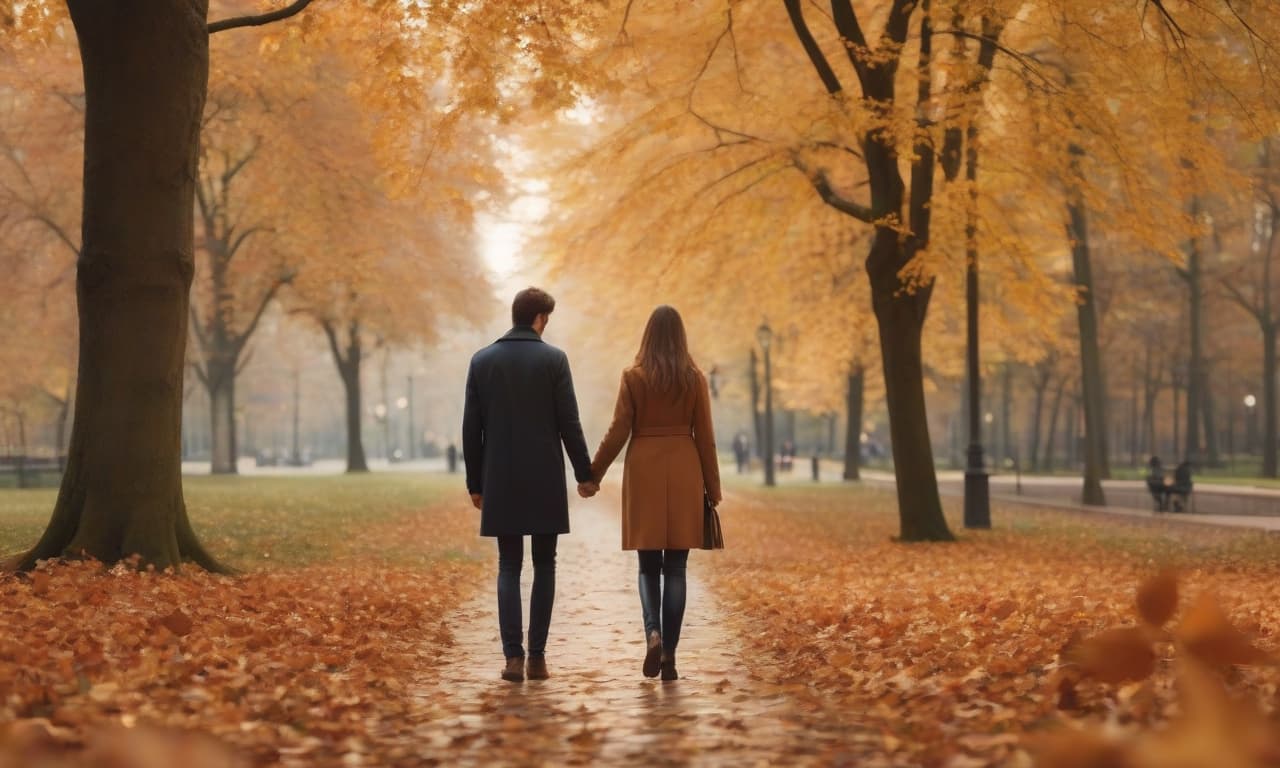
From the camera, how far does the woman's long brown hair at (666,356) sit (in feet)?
21.9

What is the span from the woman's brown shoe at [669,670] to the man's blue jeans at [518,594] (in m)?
0.72

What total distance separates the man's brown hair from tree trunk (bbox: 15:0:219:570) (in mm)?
3974

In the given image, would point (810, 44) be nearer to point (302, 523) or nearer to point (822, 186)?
point (822, 186)

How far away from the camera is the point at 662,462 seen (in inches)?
264

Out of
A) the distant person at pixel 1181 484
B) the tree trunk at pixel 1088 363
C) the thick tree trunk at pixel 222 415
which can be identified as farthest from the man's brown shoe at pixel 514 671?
the thick tree trunk at pixel 222 415

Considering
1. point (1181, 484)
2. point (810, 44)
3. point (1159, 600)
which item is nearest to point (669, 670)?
point (1159, 600)

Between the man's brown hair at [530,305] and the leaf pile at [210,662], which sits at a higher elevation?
the man's brown hair at [530,305]

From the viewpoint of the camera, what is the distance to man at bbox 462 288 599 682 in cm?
662

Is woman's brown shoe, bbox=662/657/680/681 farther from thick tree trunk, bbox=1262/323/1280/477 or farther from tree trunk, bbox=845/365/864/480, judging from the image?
thick tree trunk, bbox=1262/323/1280/477

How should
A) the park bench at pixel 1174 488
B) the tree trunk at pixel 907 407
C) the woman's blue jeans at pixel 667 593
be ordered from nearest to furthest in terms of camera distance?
the woman's blue jeans at pixel 667 593 → the tree trunk at pixel 907 407 → the park bench at pixel 1174 488

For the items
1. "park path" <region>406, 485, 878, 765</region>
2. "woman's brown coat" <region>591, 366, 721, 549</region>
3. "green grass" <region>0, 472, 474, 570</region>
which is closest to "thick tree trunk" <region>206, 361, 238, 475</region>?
"green grass" <region>0, 472, 474, 570</region>

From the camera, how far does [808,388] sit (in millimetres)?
35000

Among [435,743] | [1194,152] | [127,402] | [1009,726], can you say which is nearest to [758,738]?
[1009,726]

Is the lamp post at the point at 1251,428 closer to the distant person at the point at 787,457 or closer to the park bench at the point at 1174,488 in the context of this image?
the distant person at the point at 787,457
